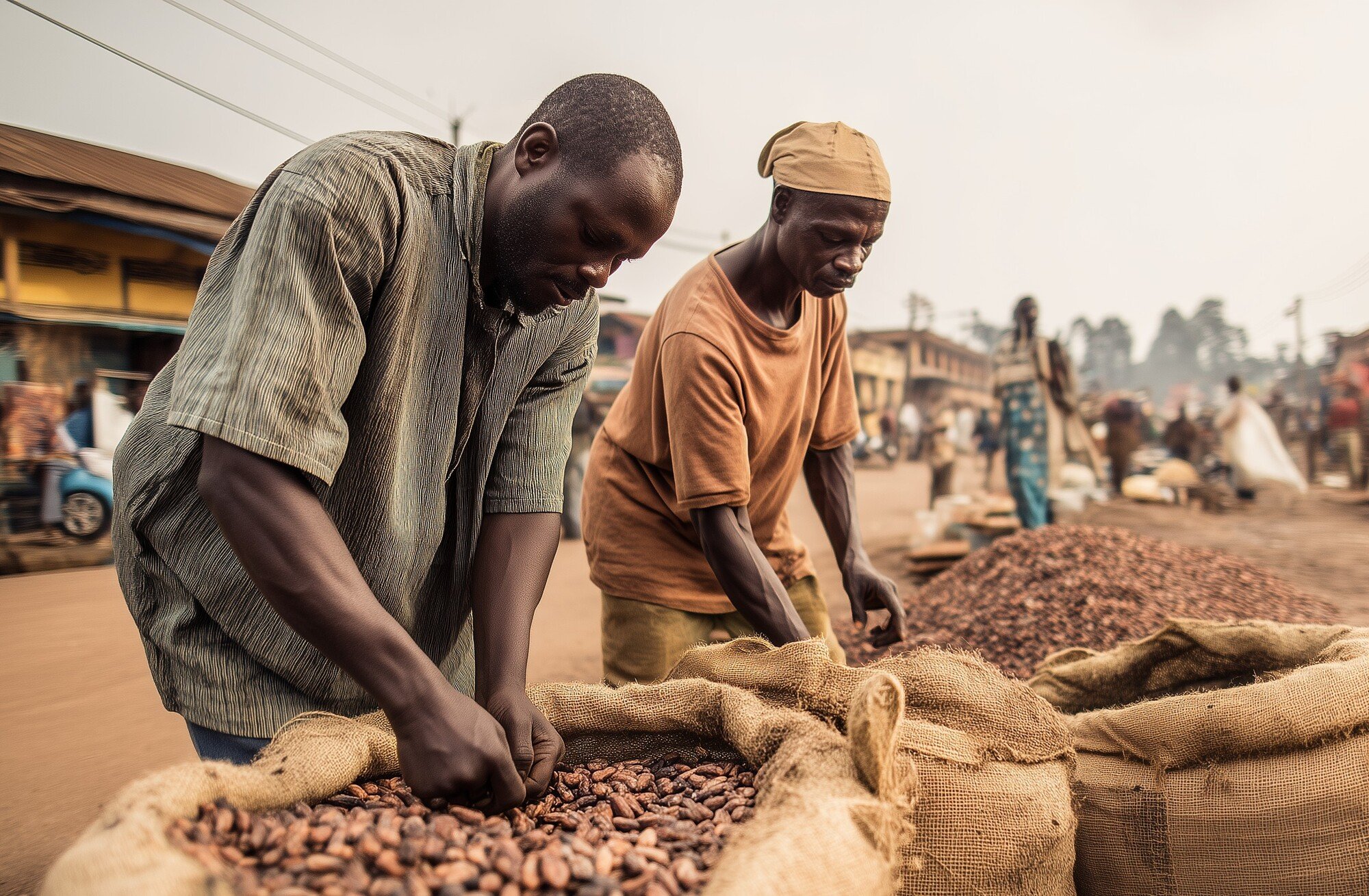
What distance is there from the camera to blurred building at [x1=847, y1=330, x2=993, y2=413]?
28.3 m

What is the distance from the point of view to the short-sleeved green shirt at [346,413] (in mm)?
1015

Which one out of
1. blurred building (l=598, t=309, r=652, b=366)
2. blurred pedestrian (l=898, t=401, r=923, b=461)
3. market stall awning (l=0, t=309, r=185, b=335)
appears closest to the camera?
market stall awning (l=0, t=309, r=185, b=335)

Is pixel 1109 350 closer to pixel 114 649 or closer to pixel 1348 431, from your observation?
pixel 1348 431

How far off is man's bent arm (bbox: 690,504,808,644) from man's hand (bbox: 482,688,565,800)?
22.0 inches

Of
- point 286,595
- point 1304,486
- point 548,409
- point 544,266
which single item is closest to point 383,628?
point 286,595

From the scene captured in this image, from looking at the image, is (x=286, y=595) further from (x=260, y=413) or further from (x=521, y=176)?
(x=521, y=176)

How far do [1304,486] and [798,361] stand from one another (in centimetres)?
1208

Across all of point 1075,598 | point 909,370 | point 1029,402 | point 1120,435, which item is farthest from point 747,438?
point 909,370

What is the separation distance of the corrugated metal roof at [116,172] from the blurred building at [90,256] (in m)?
0.02

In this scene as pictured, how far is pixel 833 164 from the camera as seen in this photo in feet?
6.33

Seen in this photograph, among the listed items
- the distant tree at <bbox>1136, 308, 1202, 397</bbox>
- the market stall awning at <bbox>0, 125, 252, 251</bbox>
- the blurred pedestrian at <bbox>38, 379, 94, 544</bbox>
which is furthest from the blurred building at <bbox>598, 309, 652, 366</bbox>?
the distant tree at <bbox>1136, 308, 1202, 397</bbox>

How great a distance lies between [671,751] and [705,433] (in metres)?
0.63

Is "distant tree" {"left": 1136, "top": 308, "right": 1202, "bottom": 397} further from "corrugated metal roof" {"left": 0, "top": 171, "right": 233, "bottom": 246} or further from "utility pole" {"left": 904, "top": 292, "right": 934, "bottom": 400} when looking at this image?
"corrugated metal roof" {"left": 0, "top": 171, "right": 233, "bottom": 246}

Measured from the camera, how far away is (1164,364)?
41531 millimetres
